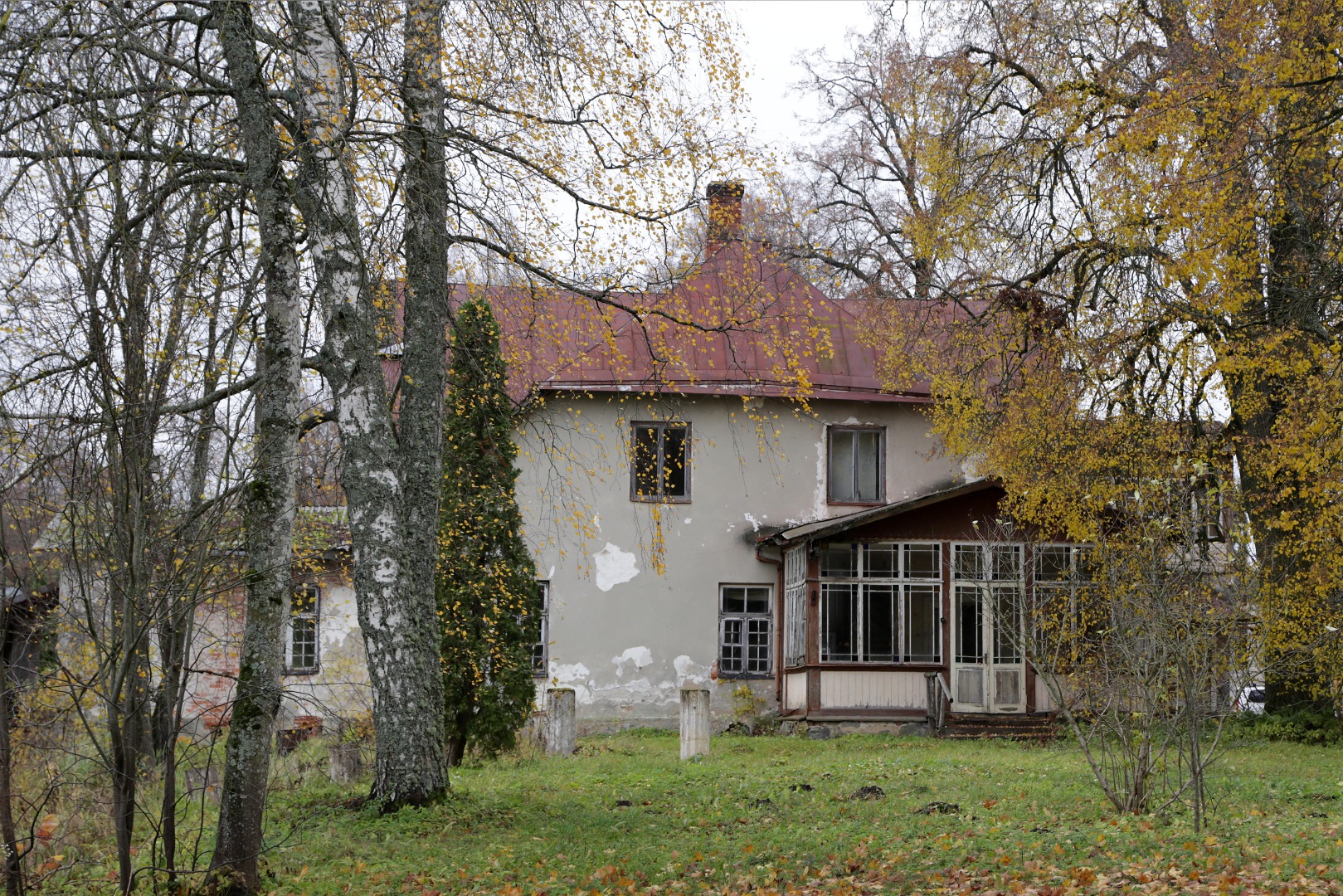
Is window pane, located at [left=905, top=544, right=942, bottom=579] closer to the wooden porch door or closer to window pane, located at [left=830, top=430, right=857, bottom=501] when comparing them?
the wooden porch door

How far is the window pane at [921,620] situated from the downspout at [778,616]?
2.28 meters

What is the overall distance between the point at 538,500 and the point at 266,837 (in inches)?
511

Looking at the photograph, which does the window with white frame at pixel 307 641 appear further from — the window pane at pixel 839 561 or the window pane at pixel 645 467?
the window pane at pixel 839 561

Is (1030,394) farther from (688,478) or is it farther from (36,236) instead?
(36,236)

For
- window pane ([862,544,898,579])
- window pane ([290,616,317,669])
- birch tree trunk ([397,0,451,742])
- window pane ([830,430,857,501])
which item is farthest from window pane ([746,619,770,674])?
birch tree trunk ([397,0,451,742])

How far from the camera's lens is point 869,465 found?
72.2 feet

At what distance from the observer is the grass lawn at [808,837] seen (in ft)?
24.8

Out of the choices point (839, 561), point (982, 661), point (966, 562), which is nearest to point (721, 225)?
point (839, 561)

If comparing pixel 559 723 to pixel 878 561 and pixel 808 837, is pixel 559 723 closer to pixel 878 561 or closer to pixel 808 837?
pixel 878 561

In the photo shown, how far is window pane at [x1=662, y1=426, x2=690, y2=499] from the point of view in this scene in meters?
21.7

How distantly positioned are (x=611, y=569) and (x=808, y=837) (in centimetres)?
1226

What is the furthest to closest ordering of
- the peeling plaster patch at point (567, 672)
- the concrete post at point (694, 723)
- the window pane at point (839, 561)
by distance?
1. the peeling plaster patch at point (567, 672)
2. the window pane at point (839, 561)
3. the concrete post at point (694, 723)

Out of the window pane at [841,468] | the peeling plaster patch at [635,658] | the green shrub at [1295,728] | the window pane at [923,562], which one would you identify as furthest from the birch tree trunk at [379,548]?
the window pane at [841,468]

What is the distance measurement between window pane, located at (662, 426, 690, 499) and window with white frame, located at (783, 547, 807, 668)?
2.15 meters
